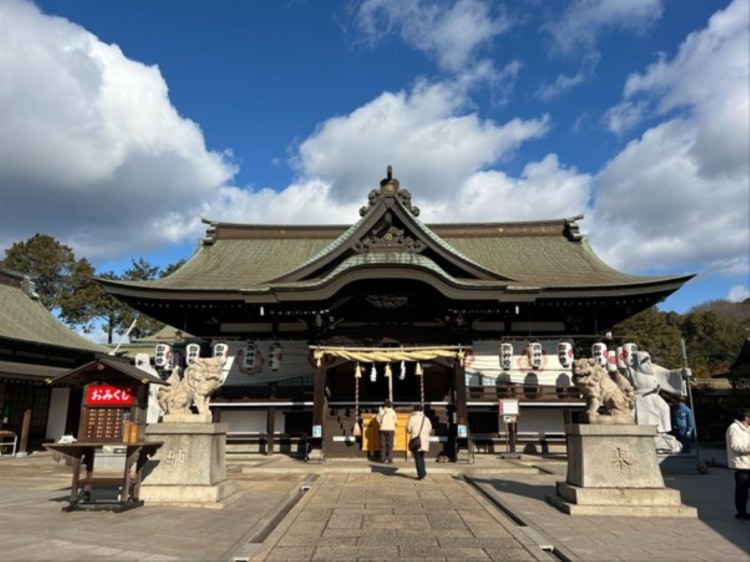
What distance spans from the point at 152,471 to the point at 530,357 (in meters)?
12.9

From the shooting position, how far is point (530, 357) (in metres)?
17.9

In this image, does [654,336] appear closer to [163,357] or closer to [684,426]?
[684,426]

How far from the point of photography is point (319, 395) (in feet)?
54.1

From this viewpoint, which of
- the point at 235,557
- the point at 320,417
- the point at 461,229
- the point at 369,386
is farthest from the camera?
the point at 461,229

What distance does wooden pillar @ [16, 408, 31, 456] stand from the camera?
1977 cm

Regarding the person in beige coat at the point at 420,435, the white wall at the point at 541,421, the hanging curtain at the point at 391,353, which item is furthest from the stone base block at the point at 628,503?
the white wall at the point at 541,421

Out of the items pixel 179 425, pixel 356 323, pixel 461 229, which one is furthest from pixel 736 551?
pixel 461 229

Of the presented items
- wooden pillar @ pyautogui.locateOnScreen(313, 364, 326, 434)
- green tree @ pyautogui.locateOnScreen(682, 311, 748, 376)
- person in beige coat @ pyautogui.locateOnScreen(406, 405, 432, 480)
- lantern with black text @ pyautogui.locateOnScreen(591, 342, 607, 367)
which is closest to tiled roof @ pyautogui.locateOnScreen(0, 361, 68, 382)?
wooden pillar @ pyautogui.locateOnScreen(313, 364, 326, 434)

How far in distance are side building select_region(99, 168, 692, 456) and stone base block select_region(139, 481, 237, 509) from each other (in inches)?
297

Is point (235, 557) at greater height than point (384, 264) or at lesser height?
lesser

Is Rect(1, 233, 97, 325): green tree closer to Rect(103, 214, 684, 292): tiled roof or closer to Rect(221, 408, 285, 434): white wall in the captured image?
Rect(103, 214, 684, 292): tiled roof

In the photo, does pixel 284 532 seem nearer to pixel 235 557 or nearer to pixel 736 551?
pixel 235 557

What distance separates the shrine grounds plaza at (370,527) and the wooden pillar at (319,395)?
15.3 feet

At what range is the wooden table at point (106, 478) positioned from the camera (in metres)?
8.10
